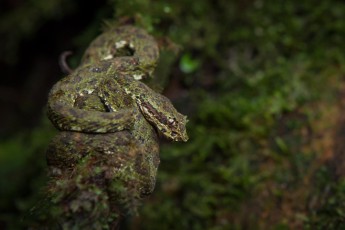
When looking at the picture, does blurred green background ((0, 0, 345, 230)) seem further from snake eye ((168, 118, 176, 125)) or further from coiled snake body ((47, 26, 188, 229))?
snake eye ((168, 118, 176, 125))

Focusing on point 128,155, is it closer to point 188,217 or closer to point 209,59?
point 188,217

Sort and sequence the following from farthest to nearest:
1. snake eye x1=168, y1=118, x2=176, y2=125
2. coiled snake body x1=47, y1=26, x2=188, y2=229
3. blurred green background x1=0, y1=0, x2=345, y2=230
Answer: blurred green background x1=0, y1=0, x2=345, y2=230 → snake eye x1=168, y1=118, x2=176, y2=125 → coiled snake body x1=47, y1=26, x2=188, y2=229

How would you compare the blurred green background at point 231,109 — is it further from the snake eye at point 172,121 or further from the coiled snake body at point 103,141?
the snake eye at point 172,121

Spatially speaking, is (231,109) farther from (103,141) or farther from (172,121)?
(103,141)

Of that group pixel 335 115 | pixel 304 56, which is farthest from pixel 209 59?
pixel 335 115

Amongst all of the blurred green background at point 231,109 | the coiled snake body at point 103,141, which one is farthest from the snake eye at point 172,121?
the blurred green background at point 231,109

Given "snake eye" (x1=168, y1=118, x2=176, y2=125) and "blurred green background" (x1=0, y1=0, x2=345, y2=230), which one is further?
"blurred green background" (x1=0, y1=0, x2=345, y2=230)

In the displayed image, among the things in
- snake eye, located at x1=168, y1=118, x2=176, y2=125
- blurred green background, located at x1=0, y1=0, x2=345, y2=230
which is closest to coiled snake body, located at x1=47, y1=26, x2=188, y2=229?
snake eye, located at x1=168, y1=118, x2=176, y2=125

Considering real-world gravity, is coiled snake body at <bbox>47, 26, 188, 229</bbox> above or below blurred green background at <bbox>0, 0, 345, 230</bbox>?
above

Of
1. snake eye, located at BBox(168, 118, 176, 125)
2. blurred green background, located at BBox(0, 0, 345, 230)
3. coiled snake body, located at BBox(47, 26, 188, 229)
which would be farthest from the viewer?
blurred green background, located at BBox(0, 0, 345, 230)
